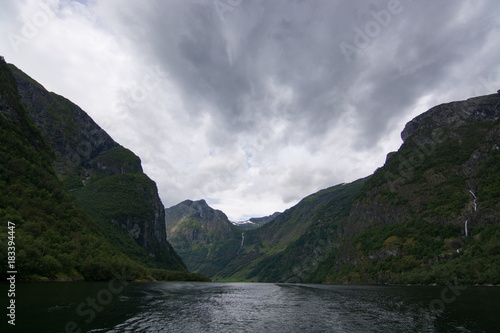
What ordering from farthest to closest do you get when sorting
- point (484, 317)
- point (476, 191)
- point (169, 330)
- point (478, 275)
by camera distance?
point (476, 191) < point (478, 275) < point (484, 317) < point (169, 330)

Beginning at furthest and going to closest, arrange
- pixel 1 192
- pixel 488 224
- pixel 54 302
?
1. pixel 488 224
2. pixel 1 192
3. pixel 54 302

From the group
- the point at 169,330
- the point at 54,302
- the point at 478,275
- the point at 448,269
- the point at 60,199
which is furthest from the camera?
the point at 60,199

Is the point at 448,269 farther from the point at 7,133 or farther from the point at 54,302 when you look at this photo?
the point at 7,133

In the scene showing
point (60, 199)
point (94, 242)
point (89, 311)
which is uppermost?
point (60, 199)

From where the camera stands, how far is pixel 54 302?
41.9m

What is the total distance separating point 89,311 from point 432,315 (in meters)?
55.3

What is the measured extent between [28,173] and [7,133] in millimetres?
28303

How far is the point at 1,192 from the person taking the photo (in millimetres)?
98125

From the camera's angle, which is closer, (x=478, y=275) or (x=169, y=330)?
(x=169, y=330)

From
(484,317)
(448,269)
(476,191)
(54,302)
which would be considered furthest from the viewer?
(476,191)

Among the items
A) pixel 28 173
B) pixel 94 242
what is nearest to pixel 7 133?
pixel 28 173

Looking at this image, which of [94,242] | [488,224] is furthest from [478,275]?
[94,242]

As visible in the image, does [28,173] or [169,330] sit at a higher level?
[28,173]

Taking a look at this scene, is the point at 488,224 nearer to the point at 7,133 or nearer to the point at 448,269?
the point at 448,269
